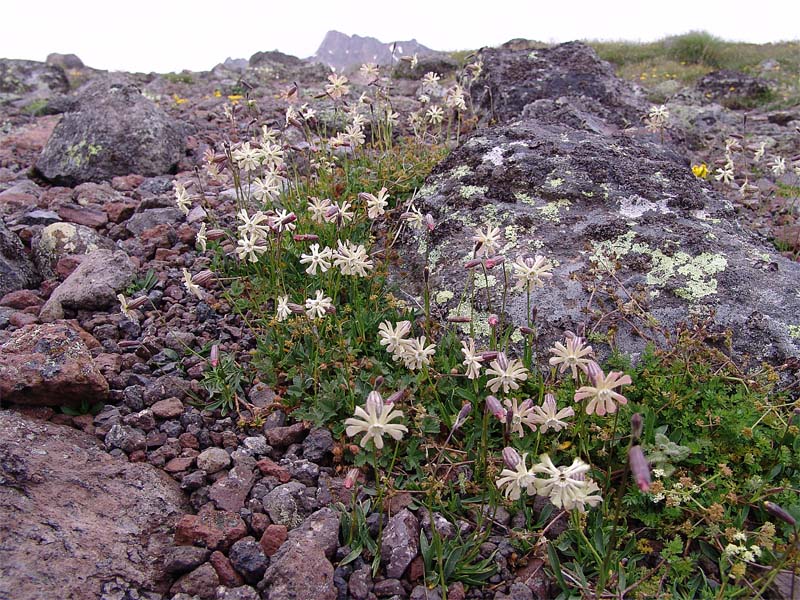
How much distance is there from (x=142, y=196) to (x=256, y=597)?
4890 millimetres

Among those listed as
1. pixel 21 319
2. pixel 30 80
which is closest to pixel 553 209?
pixel 21 319

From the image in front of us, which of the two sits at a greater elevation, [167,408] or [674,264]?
[674,264]

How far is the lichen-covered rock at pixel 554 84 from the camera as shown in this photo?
6.98 meters

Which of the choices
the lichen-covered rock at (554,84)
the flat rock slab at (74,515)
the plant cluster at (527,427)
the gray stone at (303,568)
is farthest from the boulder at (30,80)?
the gray stone at (303,568)

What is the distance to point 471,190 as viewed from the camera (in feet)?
15.4

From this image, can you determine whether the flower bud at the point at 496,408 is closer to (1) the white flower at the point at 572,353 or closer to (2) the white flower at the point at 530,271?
(1) the white flower at the point at 572,353

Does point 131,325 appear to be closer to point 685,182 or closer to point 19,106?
point 685,182

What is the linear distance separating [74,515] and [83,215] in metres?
3.79

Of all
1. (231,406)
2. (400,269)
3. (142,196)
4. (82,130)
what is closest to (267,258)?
(400,269)

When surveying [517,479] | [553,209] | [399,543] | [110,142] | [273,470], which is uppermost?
[110,142]

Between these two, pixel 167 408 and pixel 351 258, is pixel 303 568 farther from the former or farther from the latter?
pixel 351 258

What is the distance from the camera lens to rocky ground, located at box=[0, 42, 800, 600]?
2545 mm

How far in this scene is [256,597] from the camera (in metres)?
2.43

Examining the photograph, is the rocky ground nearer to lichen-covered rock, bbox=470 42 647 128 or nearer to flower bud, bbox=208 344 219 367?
lichen-covered rock, bbox=470 42 647 128
